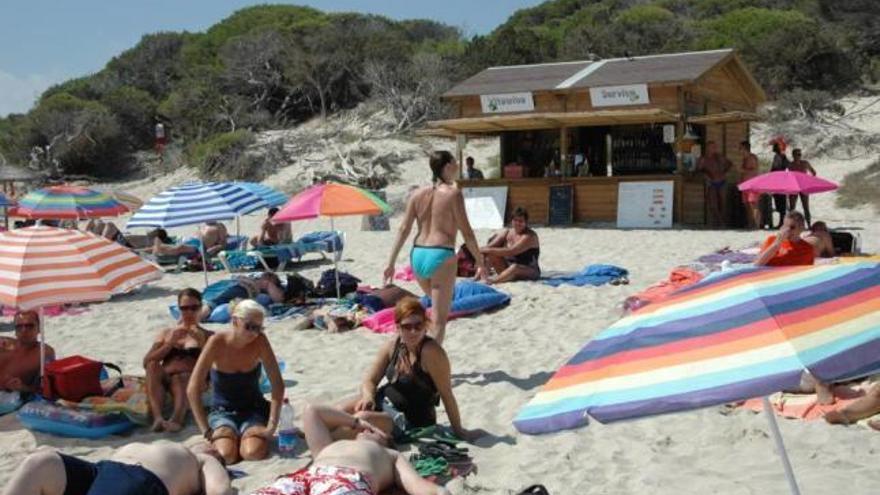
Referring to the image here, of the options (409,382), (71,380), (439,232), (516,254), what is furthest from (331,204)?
(409,382)

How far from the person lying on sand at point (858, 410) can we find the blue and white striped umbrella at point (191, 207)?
6.46m

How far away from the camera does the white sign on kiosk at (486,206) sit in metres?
18.5

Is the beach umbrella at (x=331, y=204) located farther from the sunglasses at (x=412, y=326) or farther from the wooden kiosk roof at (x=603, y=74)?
the wooden kiosk roof at (x=603, y=74)

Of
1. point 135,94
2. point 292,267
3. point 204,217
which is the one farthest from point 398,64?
point 204,217

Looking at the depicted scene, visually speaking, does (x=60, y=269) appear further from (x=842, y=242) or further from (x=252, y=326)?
(x=842, y=242)

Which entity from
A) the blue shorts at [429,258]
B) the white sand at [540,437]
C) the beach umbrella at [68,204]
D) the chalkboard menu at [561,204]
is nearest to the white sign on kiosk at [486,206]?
the chalkboard menu at [561,204]

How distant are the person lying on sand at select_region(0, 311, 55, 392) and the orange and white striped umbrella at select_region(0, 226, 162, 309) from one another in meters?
0.79

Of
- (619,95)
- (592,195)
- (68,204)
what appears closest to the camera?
(68,204)

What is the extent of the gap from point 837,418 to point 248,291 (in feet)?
20.9

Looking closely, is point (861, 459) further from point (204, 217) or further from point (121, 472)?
point (204, 217)

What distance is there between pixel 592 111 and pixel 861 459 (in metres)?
14.4

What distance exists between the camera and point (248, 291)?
9.61 meters

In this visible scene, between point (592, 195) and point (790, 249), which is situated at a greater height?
point (790, 249)

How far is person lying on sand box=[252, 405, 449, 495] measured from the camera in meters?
3.57
